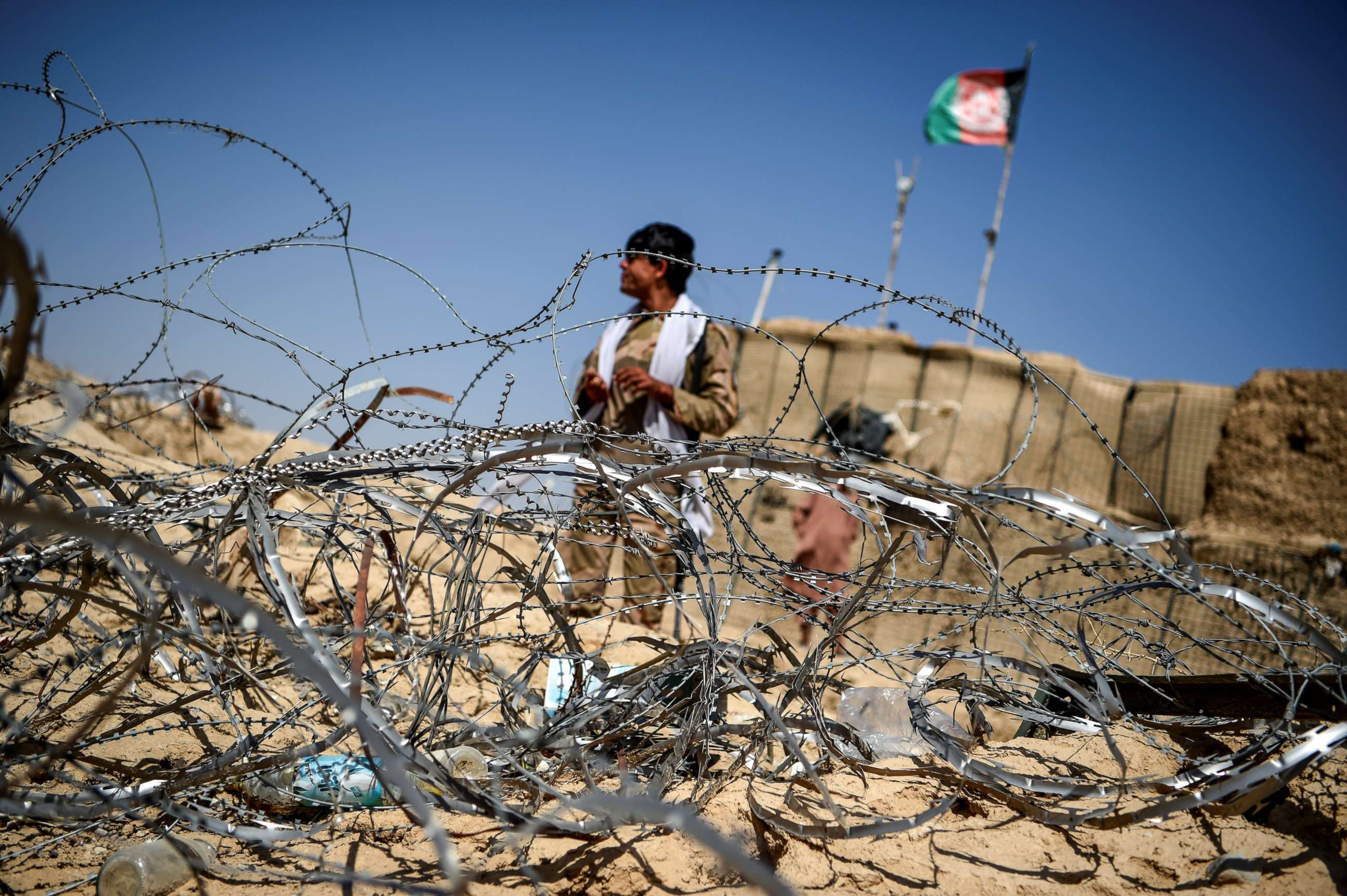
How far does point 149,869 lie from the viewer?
141 cm

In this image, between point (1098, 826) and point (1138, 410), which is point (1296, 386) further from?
point (1098, 826)

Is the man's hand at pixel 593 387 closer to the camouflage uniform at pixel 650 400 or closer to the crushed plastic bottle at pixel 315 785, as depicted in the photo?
the camouflage uniform at pixel 650 400

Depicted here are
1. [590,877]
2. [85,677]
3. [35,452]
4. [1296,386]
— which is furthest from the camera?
[1296,386]

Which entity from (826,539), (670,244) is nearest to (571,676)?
(670,244)

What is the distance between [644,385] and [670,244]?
72 cm

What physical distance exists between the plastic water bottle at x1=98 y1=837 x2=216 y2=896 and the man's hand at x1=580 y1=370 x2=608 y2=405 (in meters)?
2.46

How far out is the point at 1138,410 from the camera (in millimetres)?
7668

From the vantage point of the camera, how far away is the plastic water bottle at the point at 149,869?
1.39 metres

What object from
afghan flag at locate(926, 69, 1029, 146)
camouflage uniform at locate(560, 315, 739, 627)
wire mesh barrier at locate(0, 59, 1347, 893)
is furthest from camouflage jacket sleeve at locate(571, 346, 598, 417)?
afghan flag at locate(926, 69, 1029, 146)

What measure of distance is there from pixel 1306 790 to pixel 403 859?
1832 mm

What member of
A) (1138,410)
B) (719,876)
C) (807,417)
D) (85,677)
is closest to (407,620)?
(719,876)

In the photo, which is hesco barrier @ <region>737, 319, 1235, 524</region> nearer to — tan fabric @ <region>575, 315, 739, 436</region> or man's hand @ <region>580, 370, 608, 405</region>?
tan fabric @ <region>575, 315, 739, 436</region>

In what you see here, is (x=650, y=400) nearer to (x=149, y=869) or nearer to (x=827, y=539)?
(x=827, y=539)

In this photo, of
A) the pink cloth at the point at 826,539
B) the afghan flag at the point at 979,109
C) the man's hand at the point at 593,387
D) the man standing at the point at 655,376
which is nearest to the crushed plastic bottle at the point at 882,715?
the man standing at the point at 655,376
